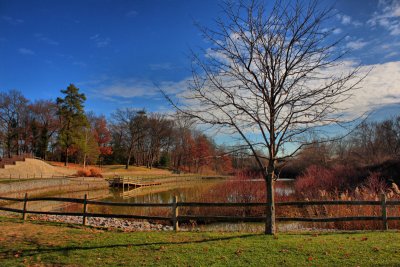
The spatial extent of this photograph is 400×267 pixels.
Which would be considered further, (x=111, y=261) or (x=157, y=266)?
(x=111, y=261)

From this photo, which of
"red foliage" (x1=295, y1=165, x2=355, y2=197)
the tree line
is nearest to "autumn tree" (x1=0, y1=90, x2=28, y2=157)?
the tree line

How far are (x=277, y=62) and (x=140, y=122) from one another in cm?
6312

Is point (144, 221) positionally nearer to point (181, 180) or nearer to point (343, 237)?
point (343, 237)

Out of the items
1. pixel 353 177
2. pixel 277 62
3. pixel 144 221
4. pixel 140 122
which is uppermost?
pixel 140 122

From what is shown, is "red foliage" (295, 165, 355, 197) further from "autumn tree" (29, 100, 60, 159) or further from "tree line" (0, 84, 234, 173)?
"autumn tree" (29, 100, 60, 159)

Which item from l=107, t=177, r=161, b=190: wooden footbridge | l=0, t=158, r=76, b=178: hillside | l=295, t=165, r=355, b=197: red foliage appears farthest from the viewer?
l=107, t=177, r=161, b=190: wooden footbridge

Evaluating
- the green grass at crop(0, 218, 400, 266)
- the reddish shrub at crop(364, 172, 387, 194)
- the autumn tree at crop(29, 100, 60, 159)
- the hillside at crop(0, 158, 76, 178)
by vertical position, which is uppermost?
the autumn tree at crop(29, 100, 60, 159)

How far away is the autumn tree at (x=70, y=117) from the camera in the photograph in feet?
182

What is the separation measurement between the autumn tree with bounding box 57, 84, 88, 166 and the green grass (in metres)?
50.1

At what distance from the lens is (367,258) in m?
6.09

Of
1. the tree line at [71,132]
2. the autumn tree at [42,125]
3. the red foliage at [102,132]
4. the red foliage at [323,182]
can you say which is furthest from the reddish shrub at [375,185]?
the red foliage at [102,132]

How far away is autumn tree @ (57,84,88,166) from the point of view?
182 feet

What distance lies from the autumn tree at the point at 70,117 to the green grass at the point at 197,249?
164 feet

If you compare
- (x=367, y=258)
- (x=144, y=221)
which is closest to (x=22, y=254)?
(x=367, y=258)
